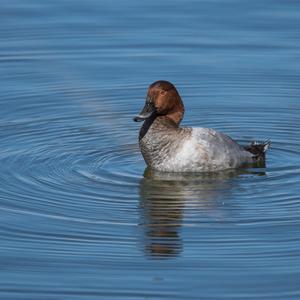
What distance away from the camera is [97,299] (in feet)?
29.5

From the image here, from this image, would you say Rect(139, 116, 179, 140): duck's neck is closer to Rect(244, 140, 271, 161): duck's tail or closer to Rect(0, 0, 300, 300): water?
Rect(0, 0, 300, 300): water

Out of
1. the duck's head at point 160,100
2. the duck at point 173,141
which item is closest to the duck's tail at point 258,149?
the duck at point 173,141

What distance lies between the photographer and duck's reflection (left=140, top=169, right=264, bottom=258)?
10.4 m

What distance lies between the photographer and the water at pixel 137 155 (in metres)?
9.55

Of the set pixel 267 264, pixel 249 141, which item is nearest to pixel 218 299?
pixel 267 264

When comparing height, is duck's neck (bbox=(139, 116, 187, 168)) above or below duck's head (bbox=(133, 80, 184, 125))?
below

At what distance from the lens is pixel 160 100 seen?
40.4ft

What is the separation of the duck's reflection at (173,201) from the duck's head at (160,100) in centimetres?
69

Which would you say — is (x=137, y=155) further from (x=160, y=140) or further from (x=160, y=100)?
(x=160, y=100)

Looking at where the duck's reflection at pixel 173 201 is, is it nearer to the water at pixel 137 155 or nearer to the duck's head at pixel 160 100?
the water at pixel 137 155

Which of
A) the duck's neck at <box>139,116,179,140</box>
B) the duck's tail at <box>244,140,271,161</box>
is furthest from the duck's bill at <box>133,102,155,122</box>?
the duck's tail at <box>244,140,271,161</box>

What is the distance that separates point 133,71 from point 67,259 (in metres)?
6.62

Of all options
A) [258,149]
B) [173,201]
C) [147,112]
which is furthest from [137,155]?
[173,201]

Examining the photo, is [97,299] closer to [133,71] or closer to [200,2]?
Answer: [133,71]
